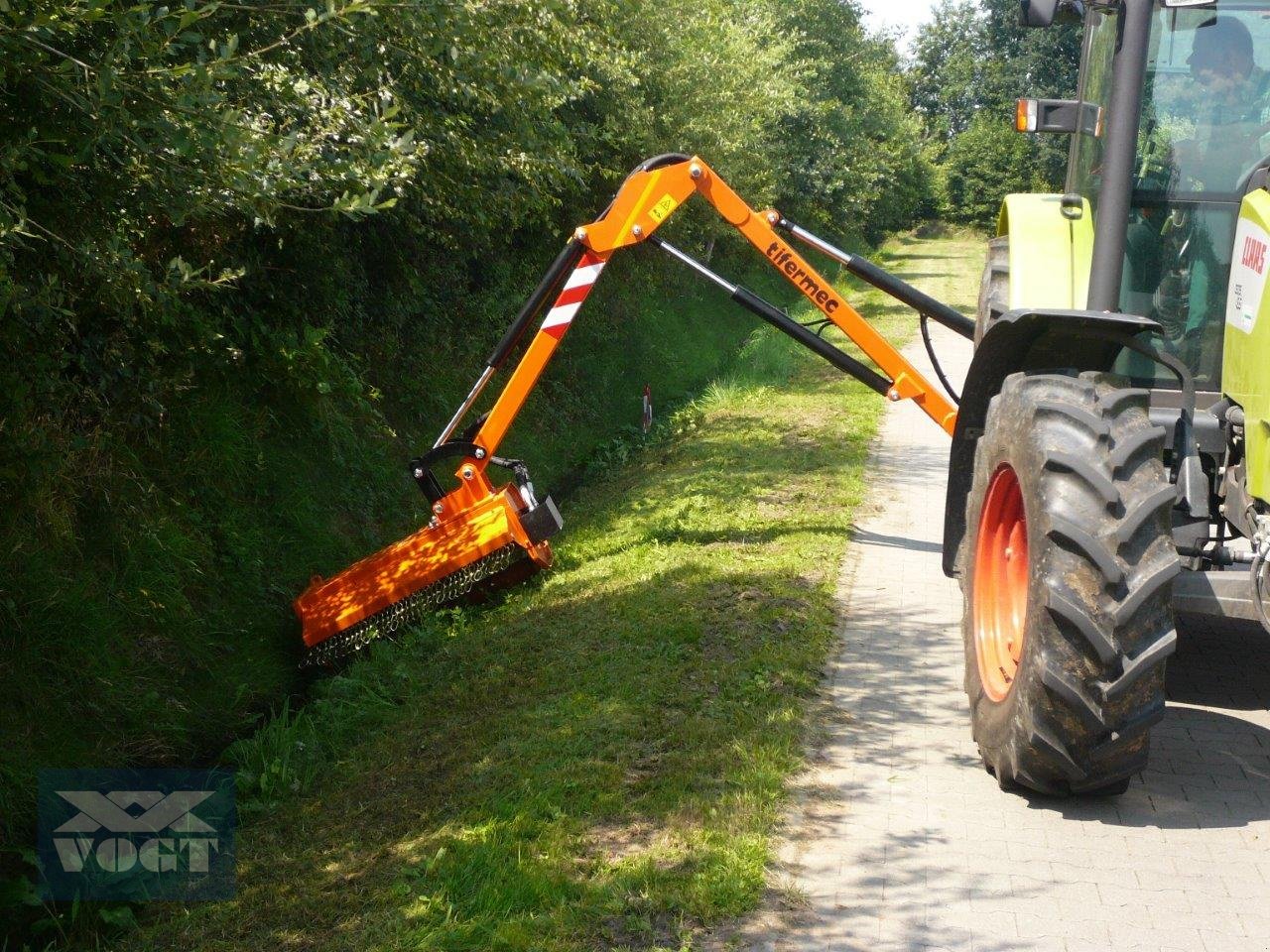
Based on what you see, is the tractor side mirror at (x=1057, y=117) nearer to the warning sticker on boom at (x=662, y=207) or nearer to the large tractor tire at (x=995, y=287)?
the large tractor tire at (x=995, y=287)

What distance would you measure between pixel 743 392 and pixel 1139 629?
9.96 meters

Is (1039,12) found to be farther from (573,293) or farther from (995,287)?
(573,293)

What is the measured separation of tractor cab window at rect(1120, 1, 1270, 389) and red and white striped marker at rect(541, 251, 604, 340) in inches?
129

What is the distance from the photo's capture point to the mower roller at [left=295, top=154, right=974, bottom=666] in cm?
727

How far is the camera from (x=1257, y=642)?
6.25m

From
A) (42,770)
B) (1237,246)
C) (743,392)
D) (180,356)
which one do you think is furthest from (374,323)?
(1237,246)

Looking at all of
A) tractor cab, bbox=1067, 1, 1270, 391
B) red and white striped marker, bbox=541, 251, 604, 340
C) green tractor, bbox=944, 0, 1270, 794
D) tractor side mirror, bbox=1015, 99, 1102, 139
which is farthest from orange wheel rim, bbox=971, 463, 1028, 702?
red and white striped marker, bbox=541, 251, 604, 340

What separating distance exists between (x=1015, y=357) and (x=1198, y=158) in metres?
1.01

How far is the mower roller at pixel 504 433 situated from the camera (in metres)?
7.27

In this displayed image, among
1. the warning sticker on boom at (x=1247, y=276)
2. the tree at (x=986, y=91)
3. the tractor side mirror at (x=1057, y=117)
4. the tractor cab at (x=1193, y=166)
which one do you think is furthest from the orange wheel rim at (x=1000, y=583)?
the tree at (x=986, y=91)

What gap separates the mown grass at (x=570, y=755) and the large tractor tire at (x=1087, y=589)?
3.26 feet

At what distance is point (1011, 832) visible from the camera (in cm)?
443

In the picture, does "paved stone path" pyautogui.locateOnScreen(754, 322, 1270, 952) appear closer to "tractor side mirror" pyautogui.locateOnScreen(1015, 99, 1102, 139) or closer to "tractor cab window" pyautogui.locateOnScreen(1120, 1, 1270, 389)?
"tractor cab window" pyautogui.locateOnScreen(1120, 1, 1270, 389)

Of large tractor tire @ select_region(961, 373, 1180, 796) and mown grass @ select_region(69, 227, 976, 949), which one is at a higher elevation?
large tractor tire @ select_region(961, 373, 1180, 796)
